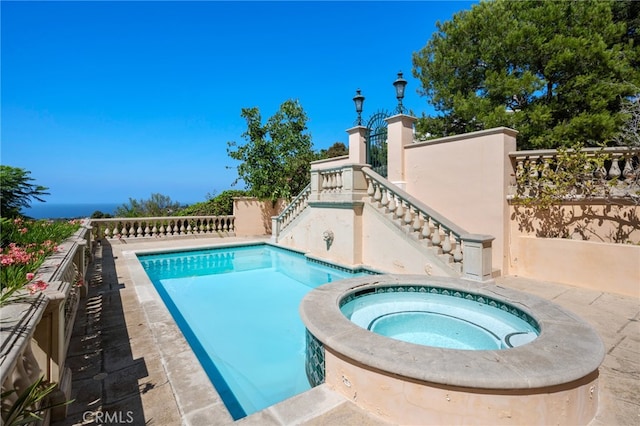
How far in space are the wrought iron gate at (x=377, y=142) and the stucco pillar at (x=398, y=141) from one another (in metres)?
1.48

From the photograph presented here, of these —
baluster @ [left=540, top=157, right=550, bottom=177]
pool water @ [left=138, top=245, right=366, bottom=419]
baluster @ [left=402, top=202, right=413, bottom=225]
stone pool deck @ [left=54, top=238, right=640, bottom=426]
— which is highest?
baluster @ [left=540, top=157, right=550, bottom=177]

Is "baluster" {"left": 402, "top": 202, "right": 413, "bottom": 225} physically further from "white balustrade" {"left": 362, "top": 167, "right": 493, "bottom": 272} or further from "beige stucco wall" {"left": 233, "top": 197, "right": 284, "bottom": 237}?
"beige stucco wall" {"left": 233, "top": 197, "right": 284, "bottom": 237}

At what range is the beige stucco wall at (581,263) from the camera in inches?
218

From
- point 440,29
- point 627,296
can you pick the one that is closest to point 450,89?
point 440,29

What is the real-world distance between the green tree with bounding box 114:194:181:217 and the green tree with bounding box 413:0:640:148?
Answer: 1530 centimetres

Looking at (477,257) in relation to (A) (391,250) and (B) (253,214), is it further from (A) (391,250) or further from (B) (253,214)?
(B) (253,214)

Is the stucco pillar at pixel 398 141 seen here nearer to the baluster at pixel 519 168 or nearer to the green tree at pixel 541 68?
the baluster at pixel 519 168

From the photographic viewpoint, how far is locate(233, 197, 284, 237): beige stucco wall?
14.9 meters

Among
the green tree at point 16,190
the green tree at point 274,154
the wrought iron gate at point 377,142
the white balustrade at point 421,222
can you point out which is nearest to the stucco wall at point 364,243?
the white balustrade at point 421,222

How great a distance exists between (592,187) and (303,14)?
1230 centimetres

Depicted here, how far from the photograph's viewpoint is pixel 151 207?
16359 millimetres

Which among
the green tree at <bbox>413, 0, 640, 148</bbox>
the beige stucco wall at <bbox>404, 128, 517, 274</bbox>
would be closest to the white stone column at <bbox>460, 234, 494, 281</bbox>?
the beige stucco wall at <bbox>404, 128, 517, 274</bbox>

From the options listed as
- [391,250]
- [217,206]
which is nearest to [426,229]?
[391,250]

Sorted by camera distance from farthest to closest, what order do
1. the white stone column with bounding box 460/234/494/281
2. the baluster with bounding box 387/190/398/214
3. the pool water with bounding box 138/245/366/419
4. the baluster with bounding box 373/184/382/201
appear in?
the baluster with bounding box 373/184/382/201
the baluster with bounding box 387/190/398/214
the white stone column with bounding box 460/234/494/281
the pool water with bounding box 138/245/366/419
